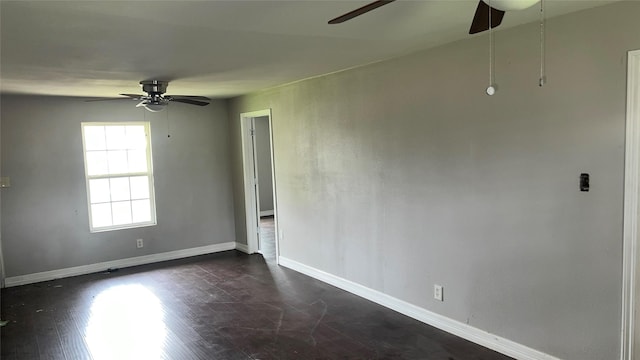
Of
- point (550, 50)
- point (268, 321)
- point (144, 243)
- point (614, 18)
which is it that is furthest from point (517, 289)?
point (144, 243)

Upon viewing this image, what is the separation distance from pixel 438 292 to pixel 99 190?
14.8 ft

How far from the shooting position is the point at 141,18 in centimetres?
227

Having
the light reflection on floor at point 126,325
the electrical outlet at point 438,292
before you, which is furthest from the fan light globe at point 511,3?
the light reflection on floor at point 126,325

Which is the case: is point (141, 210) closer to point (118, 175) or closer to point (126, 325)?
point (118, 175)

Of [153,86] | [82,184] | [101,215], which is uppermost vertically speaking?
[153,86]

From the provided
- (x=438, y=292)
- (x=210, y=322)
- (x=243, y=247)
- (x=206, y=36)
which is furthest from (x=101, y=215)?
(x=438, y=292)

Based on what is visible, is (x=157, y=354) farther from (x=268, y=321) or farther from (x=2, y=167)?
(x=2, y=167)

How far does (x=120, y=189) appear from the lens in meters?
5.98

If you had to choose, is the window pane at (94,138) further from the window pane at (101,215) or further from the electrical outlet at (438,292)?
the electrical outlet at (438,292)

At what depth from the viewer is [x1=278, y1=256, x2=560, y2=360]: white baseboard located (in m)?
3.05

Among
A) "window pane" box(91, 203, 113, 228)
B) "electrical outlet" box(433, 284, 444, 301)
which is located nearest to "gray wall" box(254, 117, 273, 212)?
"window pane" box(91, 203, 113, 228)

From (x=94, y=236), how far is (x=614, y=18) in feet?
19.2

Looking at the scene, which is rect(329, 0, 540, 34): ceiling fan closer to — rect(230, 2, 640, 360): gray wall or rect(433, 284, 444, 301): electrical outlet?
rect(230, 2, 640, 360): gray wall

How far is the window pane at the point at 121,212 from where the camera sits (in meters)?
5.97
